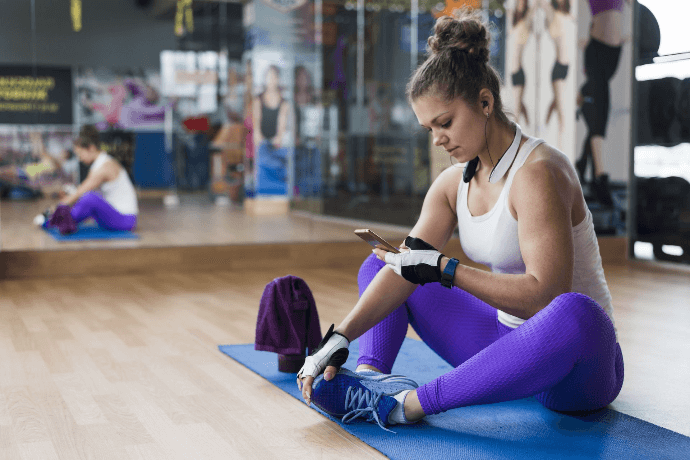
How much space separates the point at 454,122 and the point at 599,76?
3.92 meters

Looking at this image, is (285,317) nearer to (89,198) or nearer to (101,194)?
(89,198)

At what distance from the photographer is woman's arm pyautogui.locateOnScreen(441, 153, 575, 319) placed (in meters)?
1.59

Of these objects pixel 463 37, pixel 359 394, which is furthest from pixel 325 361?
pixel 463 37

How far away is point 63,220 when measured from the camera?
549 centimetres

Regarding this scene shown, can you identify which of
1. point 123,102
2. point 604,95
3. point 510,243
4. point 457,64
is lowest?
point 510,243

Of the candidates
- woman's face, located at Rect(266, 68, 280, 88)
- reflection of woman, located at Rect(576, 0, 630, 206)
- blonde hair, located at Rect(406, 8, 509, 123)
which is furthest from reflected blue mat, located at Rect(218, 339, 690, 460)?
woman's face, located at Rect(266, 68, 280, 88)

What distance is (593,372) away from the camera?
1601mm

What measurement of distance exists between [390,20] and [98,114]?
481 cm

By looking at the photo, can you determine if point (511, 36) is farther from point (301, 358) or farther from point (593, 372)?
point (593, 372)

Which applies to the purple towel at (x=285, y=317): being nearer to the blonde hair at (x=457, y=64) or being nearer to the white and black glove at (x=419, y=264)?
the white and black glove at (x=419, y=264)

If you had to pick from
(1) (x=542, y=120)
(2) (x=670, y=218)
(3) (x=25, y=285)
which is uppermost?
(1) (x=542, y=120)

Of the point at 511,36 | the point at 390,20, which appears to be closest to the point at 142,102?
the point at 390,20

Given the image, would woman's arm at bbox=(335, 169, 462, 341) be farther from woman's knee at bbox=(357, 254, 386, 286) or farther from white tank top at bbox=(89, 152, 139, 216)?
white tank top at bbox=(89, 152, 139, 216)

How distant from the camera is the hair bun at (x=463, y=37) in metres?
1.62
